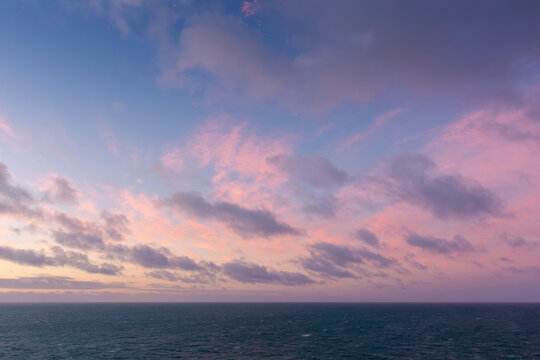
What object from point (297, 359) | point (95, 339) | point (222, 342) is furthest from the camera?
point (95, 339)

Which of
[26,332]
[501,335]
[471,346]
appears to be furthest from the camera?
[26,332]

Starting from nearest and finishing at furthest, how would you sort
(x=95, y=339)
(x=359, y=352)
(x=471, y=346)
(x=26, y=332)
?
1. (x=359, y=352)
2. (x=471, y=346)
3. (x=95, y=339)
4. (x=26, y=332)

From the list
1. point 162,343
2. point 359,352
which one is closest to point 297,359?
point 359,352

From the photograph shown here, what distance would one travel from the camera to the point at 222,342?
108 meters

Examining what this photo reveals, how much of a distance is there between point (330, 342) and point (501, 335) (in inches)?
2914

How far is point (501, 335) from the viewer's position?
124750mm

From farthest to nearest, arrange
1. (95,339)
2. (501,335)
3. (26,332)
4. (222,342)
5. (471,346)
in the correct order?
(26,332) < (501,335) < (95,339) < (222,342) < (471,346)

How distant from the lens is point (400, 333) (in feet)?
433

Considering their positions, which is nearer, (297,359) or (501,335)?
(297,359)

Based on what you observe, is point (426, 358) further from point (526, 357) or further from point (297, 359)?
point (297, 359)

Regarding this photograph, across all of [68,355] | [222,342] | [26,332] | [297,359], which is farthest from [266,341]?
[26,332]

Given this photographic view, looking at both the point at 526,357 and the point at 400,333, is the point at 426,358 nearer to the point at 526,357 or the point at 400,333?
the point at 526,357

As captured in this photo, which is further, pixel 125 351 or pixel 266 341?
pixel 266 341

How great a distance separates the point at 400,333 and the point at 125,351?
Answer: 108 meters
